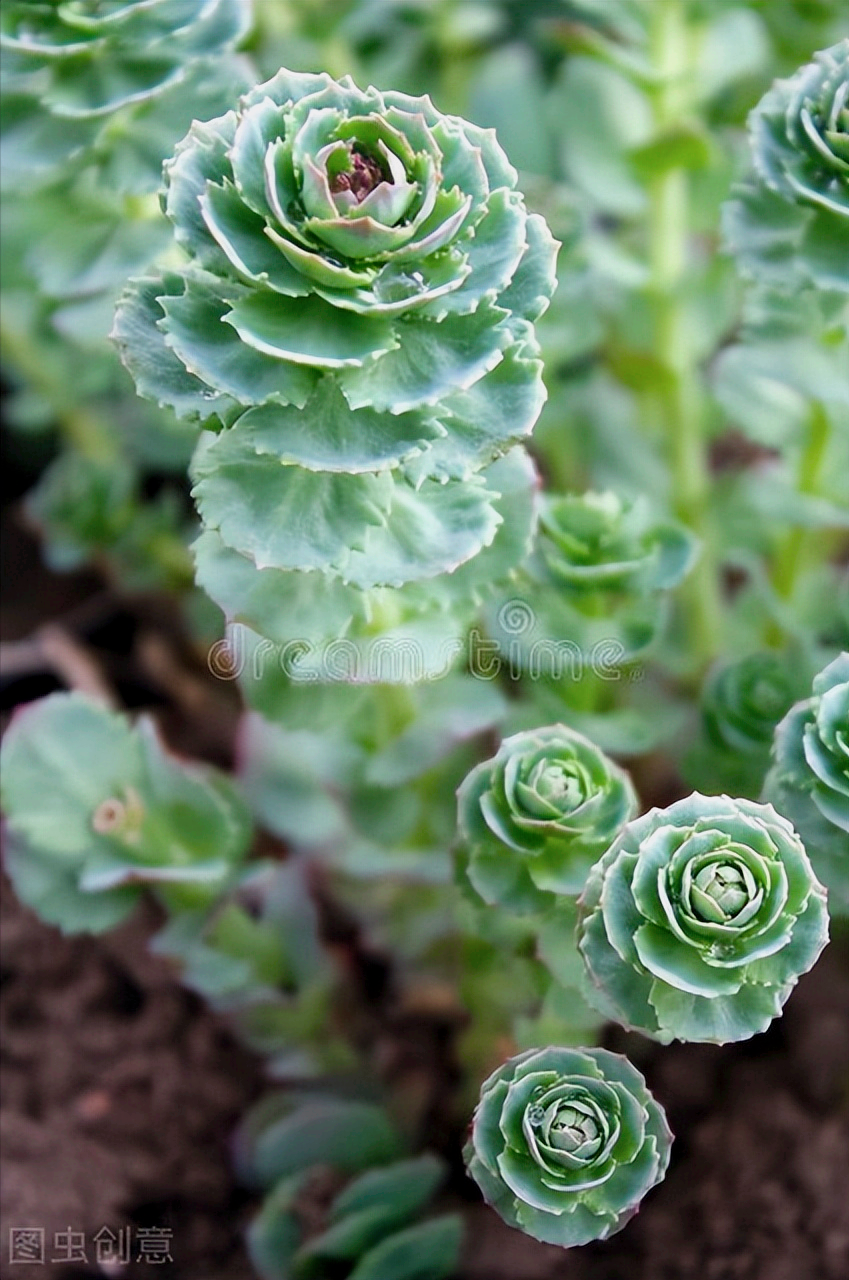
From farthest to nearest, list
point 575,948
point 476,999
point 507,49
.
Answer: point 507,49 < point 476,999 < point 575,948

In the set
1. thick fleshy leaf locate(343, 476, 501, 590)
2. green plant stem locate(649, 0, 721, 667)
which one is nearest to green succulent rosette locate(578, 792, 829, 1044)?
thick fleshy leaf locate(343, 476, 501, 590)

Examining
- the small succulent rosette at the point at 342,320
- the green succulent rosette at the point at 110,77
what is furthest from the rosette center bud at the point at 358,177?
the green succulent rosette at the point at 110,77

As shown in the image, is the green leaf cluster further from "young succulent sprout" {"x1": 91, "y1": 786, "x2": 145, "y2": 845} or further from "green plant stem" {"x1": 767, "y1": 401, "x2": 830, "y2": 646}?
"green plant stem" {"x1": 767, "y1": 401, "x2": 830, "y2": 646}

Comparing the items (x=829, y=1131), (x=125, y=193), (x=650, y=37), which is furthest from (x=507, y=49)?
(x=829, y=1131)

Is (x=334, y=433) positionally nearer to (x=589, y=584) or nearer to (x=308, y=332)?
(x=308, y=332)

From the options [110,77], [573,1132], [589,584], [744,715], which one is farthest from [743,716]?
[110,77]

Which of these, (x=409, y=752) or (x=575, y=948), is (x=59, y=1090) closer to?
(x=409, y=752)
